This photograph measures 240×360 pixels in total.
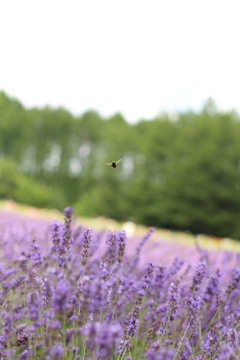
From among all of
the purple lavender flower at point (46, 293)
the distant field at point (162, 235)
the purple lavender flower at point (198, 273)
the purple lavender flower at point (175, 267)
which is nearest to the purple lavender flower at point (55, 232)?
the purple lavender flower at point (46, 293)

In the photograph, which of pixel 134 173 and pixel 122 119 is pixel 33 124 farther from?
pixel 134 173

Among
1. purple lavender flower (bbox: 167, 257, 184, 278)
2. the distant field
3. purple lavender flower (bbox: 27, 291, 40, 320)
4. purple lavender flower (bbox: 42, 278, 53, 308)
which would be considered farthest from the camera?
the distant field

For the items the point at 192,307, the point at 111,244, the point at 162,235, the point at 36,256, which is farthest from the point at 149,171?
the point at 36,256

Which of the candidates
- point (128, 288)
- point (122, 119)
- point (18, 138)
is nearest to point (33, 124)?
point (18, 138)

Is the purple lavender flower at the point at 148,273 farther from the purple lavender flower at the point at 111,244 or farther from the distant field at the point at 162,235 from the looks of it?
the distant field at the point at 162,235

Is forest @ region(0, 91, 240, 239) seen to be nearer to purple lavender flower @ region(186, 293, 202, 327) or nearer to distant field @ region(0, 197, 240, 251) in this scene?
distant field @ region(0, 197, 240, 251)

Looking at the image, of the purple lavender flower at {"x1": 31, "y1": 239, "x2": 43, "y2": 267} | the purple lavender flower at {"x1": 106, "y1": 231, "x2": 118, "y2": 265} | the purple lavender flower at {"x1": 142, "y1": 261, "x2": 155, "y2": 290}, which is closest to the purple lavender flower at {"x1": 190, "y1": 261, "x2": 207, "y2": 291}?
the purple lavender flower at {"x1": 142, "y1": 261, "x2": 155, "y2": 290}

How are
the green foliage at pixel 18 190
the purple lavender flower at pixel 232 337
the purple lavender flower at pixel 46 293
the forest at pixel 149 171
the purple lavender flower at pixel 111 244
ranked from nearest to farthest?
the purple lavender flower at pixel 46 293
the purple lavender flower at pixel 232 337
the purple lavender flower at pixel 111 244
the forest at pixel 149 171
the green foliage at pixel 18 190

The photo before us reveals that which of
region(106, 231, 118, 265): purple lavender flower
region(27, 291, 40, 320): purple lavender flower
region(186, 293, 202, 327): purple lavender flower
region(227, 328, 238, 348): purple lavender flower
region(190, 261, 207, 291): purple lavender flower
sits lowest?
region(227, 328, 238, 348): purple lavender flower

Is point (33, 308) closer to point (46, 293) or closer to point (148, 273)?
point (46, 293)
